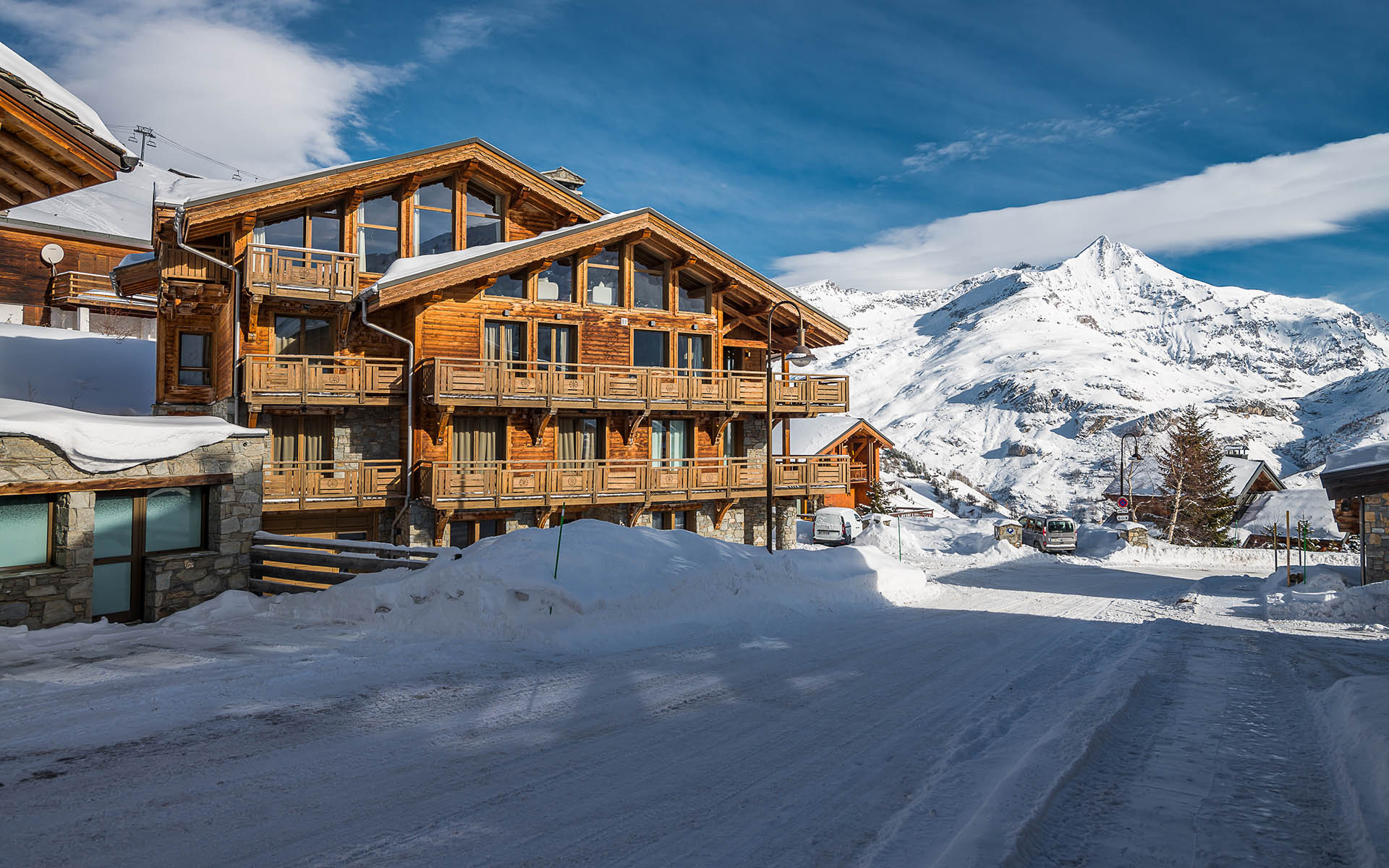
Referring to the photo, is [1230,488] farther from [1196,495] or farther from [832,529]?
[832,529]

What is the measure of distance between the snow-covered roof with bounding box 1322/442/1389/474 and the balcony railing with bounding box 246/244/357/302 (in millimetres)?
24445

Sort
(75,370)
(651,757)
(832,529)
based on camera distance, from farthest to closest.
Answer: (832,529), (75,370), (651,757)

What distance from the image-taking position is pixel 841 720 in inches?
292


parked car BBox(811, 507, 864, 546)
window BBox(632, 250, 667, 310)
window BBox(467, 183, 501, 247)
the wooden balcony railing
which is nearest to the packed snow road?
the wooden balcony railing

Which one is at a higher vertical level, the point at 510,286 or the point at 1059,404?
the point at 1059,404

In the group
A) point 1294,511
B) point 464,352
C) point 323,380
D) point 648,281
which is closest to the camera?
point 323,380

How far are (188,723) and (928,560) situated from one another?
26465 millimetres

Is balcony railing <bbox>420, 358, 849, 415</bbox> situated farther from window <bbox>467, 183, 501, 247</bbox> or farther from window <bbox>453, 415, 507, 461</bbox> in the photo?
window <bbox>467, 183, 501, 247</bbox>

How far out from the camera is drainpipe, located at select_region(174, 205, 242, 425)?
738 inches

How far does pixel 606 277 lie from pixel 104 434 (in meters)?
15.3

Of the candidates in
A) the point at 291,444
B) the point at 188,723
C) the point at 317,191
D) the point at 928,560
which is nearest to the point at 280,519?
the point at 291,444

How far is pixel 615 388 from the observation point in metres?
22.5

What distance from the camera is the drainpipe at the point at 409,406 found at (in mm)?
20589

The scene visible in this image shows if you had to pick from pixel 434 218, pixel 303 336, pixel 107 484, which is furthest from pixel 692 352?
pixel 107 484
